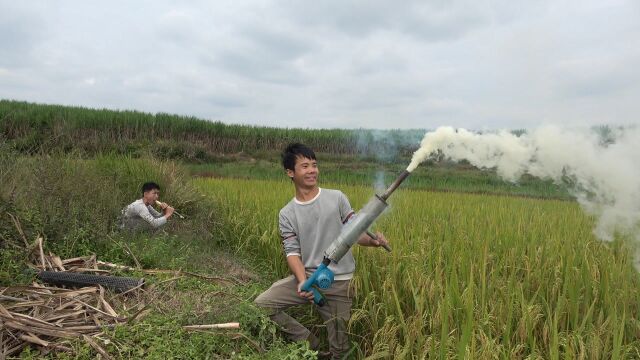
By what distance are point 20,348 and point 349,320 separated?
193cm

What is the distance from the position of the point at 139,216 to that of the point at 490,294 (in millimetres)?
4291

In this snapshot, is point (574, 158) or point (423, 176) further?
point (423, 176)

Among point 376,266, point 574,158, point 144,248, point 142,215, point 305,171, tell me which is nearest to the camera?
point 574,158

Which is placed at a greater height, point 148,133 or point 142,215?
point 148,133

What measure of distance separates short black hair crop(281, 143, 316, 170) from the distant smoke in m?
0.80

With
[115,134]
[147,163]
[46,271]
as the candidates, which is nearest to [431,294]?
[46,271]

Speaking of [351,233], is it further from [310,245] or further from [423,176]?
[423,176]

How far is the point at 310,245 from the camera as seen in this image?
10.3 ft

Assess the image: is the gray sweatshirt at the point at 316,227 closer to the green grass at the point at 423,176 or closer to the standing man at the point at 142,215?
the standing man at the point at 142,215

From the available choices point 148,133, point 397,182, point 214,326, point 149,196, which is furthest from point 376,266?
point 148,133

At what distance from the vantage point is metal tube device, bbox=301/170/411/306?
100.0 inches

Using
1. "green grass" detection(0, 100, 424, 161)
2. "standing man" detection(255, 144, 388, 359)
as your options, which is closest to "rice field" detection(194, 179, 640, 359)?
"standing man" detection(255, 144, 388, 359)

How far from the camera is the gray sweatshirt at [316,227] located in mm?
3094

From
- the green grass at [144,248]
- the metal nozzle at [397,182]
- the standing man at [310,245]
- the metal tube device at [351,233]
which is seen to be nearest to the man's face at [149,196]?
the green grass at [144,248]
